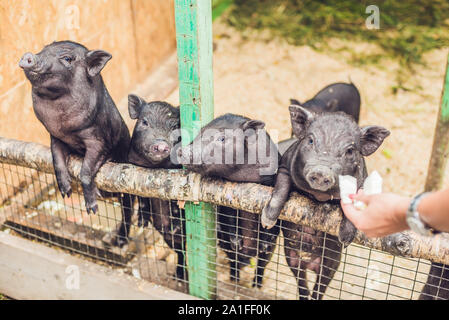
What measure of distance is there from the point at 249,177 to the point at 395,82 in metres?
3.92

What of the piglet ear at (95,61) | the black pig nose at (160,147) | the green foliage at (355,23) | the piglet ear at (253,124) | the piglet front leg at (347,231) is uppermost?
the green foliage at (355,23)

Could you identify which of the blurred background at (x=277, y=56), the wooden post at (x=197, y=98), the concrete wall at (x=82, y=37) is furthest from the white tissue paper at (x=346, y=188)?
the concrete wall at (x=82, y=37)

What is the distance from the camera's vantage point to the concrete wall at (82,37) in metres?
3.91

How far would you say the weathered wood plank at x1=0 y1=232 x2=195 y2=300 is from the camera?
325 cm

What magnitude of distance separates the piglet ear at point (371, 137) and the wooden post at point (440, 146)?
4.78 ft

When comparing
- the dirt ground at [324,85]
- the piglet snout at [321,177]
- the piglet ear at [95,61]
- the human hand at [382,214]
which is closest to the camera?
the human hand at [382,214]

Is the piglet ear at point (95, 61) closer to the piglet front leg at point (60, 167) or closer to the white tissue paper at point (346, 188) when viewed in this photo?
the piglet front leg at point (60, 167)

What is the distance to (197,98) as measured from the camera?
260 cm
